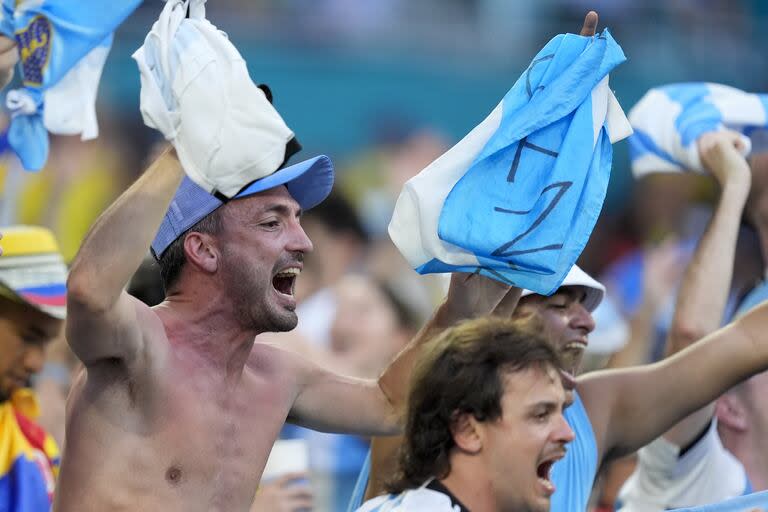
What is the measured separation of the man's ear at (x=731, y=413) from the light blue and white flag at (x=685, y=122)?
0.81 metres

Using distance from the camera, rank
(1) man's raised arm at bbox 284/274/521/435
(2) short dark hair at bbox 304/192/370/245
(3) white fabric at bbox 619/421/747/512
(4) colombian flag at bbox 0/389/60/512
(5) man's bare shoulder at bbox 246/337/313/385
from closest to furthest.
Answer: (5) man's bare shoulder at bbox 246/337/313/385 < (1) man's raised arm at bbox 284/274/521/435 < (4) colombian flag at bbox 0/389/60/512 < (3) white fabric at bbox 619/421/747/512 < (2) short dark hair at bbox 304/192/370/245

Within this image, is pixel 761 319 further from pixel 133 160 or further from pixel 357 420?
pixel 133 160

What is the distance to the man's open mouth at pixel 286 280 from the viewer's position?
360 cm

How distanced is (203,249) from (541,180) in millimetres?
822

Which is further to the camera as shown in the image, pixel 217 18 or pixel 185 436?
pixel 217 18

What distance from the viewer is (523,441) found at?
3404mm

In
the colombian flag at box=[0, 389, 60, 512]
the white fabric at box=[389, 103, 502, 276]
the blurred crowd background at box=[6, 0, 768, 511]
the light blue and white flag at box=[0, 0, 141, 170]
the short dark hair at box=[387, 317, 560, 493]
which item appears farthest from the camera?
the blurred crowd background at box=[6, 0, 768, 511]

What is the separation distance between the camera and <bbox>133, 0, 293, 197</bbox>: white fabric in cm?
311

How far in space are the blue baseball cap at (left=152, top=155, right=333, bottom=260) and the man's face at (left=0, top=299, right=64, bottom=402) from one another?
1.00 metres

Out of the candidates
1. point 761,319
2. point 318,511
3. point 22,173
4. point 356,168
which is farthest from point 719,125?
point 356,168

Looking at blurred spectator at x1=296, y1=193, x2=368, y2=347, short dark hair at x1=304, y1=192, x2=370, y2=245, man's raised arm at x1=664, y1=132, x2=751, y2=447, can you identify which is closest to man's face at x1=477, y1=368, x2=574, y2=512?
man's raised arm at x1=664, y1=132, x2=751, y2=447

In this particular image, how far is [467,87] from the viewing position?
12.6m

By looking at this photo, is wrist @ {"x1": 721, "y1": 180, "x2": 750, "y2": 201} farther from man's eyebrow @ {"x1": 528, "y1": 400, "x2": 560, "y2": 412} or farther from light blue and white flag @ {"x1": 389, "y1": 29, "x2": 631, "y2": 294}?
man's eyebrow @ {"x1": 528, "y1": 400, "x2": 560, "y2": 412}

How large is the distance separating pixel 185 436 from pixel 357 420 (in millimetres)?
603
